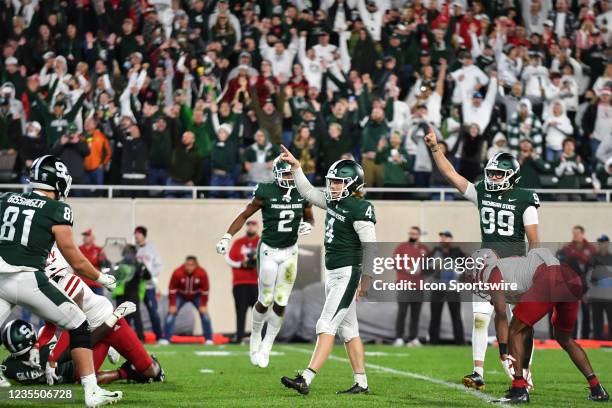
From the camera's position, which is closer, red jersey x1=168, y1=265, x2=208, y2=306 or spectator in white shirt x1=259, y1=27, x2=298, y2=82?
red jersey x1=168, y1=265, x2=208, y2=306

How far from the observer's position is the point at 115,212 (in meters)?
18.8

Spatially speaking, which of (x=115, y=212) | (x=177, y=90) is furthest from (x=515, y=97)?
(x=115, y=212)

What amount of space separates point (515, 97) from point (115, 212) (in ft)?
24.1

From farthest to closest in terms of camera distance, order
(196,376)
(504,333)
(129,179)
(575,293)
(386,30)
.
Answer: (386,30), (129,179), (196,376), (504,333), (575,293)

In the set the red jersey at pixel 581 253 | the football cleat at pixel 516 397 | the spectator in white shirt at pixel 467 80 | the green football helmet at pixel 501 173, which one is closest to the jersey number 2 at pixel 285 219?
the green football helmet at pixel 501 173

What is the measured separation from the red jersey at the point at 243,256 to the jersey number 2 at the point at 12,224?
375 inches

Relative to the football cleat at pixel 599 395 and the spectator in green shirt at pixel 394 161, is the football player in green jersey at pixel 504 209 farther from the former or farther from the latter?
the spectator in green shirt at pixel 394 161

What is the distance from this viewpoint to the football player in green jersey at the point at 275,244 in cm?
1188

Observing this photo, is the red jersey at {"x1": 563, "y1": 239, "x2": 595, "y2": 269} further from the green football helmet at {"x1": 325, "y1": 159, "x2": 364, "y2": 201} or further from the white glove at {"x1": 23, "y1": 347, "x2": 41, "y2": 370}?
the white glove at {"x1": 23, "y1": 347, "x2": 41, "y2": 370}

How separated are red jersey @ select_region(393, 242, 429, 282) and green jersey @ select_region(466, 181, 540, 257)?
280cm

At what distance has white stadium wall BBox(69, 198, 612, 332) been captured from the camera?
18.8 meters

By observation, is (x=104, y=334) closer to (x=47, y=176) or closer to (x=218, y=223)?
(x=47, y=176)

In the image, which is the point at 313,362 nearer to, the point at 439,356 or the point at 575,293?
the point at 575,293

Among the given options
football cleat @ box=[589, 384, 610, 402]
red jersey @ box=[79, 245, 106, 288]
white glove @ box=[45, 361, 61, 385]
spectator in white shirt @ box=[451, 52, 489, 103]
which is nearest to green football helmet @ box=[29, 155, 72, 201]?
white glove @ box=[45, 361, 61, 385]
